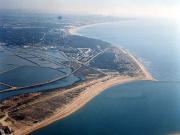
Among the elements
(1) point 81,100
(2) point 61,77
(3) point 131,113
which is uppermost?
(2) point 61,77

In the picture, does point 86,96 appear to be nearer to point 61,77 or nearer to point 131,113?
point 131,113

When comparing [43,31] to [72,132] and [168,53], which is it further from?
[72,132]

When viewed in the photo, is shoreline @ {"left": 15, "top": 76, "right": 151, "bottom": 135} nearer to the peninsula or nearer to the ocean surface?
the peninsula

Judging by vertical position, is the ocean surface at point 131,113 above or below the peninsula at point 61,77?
below

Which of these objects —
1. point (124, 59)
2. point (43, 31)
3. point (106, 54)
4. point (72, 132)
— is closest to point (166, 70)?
point (124, 59)

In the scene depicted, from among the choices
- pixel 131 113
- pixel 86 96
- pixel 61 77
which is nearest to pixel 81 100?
pixel 86 96

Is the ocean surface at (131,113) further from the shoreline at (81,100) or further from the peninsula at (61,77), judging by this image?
the peninsula at (61,77)

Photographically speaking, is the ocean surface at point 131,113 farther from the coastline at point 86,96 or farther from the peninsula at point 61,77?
the peninsula at point 61,77

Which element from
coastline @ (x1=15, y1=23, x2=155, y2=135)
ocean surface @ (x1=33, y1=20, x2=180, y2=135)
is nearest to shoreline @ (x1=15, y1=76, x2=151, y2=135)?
coastline @ (x1=15, y1=23, x2=155, y2=135)

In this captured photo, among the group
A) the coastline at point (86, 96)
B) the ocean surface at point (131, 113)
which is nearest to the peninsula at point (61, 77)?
the coastline at point (86, 96)

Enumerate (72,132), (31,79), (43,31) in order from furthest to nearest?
(43,31)
(31,79)
(72,132)

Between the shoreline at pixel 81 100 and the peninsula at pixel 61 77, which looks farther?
the peninsula at pixel 61 77
